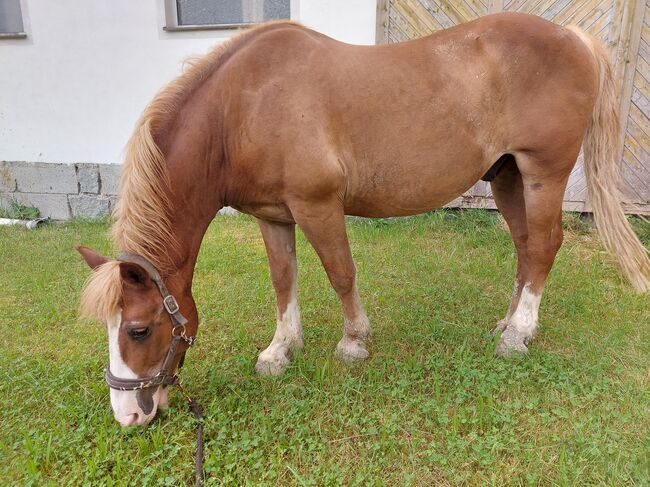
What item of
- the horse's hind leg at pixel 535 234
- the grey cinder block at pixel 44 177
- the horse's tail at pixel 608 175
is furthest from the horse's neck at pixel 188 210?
the grey cinder block at pixel 44 177

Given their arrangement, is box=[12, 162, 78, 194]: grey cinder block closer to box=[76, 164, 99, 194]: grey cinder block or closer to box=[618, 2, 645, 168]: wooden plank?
box=[76, 164, 99, 194]: grey cinder block

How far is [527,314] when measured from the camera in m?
2.77

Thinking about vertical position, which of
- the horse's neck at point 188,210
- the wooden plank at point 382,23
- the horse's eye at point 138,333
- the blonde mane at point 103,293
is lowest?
the horse's eye at point 138,333

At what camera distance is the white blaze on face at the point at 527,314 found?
9.07 feet

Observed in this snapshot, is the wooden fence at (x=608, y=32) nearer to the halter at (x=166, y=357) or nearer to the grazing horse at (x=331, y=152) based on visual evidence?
the grazing horse at (x=331, y=152)

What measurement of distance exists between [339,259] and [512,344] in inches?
46.9

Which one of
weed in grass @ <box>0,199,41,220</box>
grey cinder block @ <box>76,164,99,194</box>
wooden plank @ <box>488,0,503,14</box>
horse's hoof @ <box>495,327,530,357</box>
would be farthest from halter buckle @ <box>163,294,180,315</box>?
weed in grass @ <box>0,199,41,220</box>

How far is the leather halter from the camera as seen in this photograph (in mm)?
1909

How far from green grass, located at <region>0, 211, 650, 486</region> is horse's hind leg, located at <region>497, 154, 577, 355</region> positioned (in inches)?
6.3

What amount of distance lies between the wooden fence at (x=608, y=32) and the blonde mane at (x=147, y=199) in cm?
380

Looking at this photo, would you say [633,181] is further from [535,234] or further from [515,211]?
[535,234]

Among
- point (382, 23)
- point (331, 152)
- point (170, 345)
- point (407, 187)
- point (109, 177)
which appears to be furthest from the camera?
point (109, 177)

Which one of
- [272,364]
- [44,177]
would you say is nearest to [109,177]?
[44,177]

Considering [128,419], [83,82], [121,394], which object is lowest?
[128,419]
